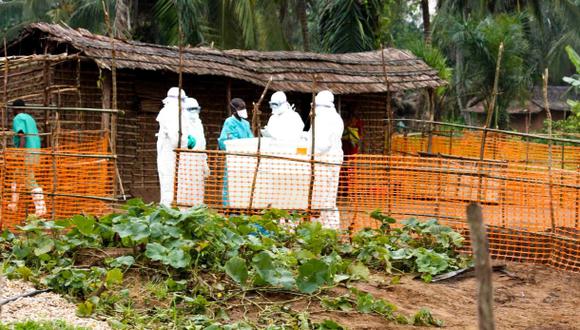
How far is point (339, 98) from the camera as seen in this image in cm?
2005

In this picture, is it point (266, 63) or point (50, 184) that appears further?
point (266, 63)

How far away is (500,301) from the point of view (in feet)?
29.2

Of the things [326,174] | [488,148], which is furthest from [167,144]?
[488,148]

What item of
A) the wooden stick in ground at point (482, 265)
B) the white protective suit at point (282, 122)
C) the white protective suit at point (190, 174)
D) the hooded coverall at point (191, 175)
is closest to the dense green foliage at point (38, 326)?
the wooden stick in ground at point (482, 265)

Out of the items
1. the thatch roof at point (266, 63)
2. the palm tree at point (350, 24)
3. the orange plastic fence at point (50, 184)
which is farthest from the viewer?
the palm tree at point (350, 24)

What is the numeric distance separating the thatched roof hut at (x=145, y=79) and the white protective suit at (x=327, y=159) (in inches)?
141

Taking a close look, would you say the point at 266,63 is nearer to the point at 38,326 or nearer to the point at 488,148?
the point at 488,148

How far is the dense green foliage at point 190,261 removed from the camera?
7.53 meters

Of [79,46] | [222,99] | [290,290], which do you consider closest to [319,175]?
[290,290]

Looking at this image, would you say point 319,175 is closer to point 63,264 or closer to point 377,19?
point 63,264

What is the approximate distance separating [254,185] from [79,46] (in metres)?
5.44

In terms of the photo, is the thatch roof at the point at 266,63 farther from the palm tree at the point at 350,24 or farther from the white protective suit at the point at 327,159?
the white protective suit at the point at 327,159

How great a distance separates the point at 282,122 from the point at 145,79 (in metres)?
4.18

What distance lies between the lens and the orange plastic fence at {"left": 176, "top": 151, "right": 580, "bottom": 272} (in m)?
10.8
